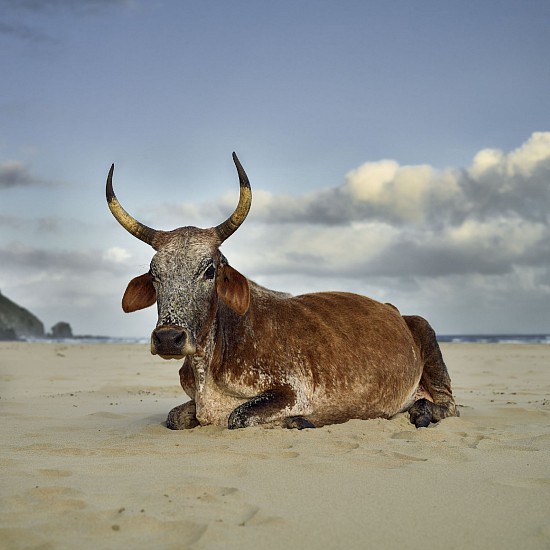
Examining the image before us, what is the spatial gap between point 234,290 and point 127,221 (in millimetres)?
1302

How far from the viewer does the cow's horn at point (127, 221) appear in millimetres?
6879

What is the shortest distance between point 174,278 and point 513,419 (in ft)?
13.8

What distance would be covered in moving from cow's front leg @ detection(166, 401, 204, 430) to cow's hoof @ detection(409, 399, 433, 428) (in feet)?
7.42

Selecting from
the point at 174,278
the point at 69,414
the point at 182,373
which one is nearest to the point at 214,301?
the point at 174,278

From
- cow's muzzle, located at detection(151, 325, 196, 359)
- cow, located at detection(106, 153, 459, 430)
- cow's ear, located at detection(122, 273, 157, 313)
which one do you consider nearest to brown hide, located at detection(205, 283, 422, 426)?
cow, located at detection(106, 153, 459, 430)

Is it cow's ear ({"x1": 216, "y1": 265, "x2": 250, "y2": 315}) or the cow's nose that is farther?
cow's ear ({"x1": 216, "y1": 265, "x2": 250, "y2": 315})

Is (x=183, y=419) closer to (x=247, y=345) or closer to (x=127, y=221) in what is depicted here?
(x=247, y=345)

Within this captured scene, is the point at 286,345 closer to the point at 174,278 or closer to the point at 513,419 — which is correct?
the point at 174,278

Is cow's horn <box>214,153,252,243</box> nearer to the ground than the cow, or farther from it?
farther from it

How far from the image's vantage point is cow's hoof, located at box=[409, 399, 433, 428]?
24.6ft

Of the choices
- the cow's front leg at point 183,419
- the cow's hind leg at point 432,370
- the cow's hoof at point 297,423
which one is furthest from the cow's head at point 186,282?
the cow's hind leg at point 432,370

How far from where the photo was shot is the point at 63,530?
339 centimetres

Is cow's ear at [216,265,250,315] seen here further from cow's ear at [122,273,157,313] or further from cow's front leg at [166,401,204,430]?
cow's front leg at [166,401,204,430]

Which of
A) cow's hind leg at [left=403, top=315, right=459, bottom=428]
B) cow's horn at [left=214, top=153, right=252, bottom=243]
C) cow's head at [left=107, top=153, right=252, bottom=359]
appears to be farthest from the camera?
cow's hind leg at [left=403, top=315, right=459, bottom=428]
